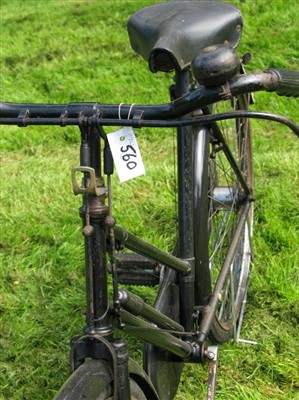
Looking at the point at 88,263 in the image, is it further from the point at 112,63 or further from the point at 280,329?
the point at 112,63

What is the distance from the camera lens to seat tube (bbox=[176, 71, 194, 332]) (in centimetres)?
221

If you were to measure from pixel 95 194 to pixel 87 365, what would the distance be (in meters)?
Answer: 0.40

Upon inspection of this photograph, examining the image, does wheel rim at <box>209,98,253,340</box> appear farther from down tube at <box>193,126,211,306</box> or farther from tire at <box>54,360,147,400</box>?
tire at <box>54,360,147,400</box>

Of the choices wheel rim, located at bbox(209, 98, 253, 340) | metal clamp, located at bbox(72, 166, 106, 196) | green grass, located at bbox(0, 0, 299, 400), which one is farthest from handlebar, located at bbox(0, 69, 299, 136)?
green grass, located at bbox(0, 0, 299, 400)

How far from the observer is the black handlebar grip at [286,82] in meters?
1.60

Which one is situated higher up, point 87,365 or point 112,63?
point 112,63

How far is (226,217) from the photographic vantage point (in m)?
3.13

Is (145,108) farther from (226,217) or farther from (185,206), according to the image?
(226,217)

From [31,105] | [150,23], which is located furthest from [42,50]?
[31,105]

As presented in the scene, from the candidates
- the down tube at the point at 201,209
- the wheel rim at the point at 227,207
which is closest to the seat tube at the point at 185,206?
the down tube at the point at 201,209

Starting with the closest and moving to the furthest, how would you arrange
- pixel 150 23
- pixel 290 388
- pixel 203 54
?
pixel 203 54, pixel 150 23, pixel 290 388

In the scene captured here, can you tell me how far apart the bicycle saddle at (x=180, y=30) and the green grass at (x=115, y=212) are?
1.42 meters

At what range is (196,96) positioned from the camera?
155cm

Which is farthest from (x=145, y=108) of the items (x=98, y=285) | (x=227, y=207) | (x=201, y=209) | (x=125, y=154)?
(x=227, y=207)
